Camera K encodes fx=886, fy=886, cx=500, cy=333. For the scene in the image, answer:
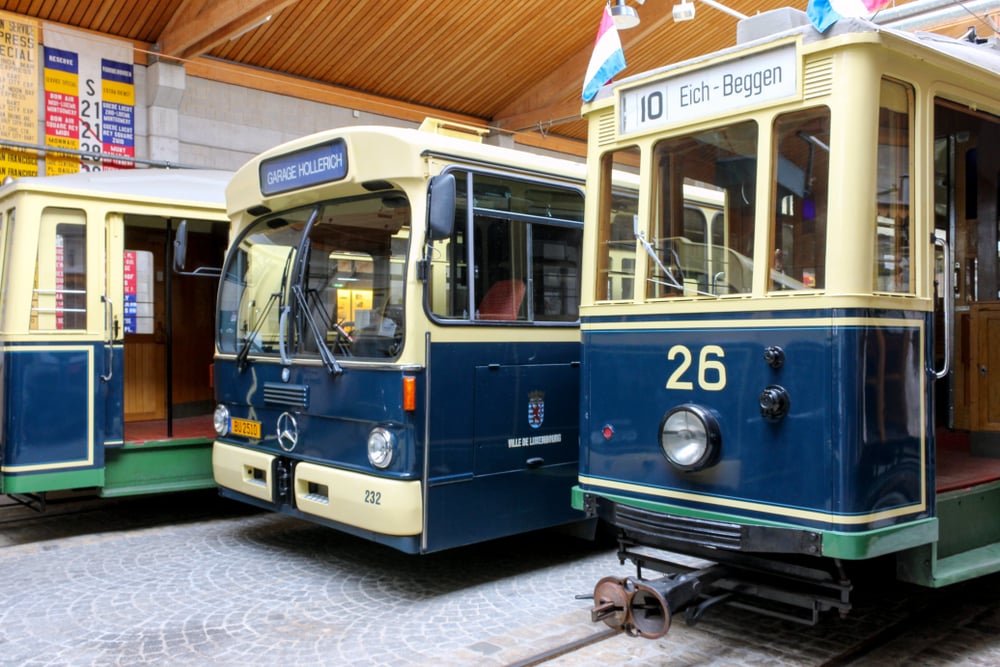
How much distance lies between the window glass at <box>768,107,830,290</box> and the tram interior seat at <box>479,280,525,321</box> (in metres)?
2.16

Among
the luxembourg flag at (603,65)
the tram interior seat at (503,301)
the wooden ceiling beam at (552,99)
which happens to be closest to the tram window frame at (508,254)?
the tram interior seat at (503,301)

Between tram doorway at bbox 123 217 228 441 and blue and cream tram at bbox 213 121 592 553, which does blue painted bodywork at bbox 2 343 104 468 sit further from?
tram doorway at bbox 123 217 228 441

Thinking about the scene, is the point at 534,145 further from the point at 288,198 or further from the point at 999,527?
the point at 999,527

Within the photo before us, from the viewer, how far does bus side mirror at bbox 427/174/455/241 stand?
5105mm

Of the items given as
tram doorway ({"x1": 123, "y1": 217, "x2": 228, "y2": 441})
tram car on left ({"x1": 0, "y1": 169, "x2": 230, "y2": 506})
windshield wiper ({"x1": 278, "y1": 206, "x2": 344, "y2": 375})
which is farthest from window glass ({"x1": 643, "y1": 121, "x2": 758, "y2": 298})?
tram doorway ({"x1": 123, "y1": 217, "x2": 228, "y2": 441})

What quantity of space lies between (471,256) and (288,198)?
1480 mm

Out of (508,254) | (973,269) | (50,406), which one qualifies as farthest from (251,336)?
(973,269)

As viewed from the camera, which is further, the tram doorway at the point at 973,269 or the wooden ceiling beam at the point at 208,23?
the wooden ceiling beam at the point at 208,23

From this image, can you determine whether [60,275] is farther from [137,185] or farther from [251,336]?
[251,336]

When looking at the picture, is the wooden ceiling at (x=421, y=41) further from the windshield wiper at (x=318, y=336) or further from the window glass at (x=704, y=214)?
the window glass at (x=704, y=214)

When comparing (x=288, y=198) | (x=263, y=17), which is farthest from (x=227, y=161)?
(x=288, y=198)

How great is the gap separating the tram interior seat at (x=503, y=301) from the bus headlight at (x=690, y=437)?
1.77m

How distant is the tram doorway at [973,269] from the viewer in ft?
17.9

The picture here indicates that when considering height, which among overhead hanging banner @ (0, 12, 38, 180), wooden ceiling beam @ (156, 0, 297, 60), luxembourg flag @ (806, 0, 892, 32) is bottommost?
luxembourg flag @ (806, 0, 892, 32)
